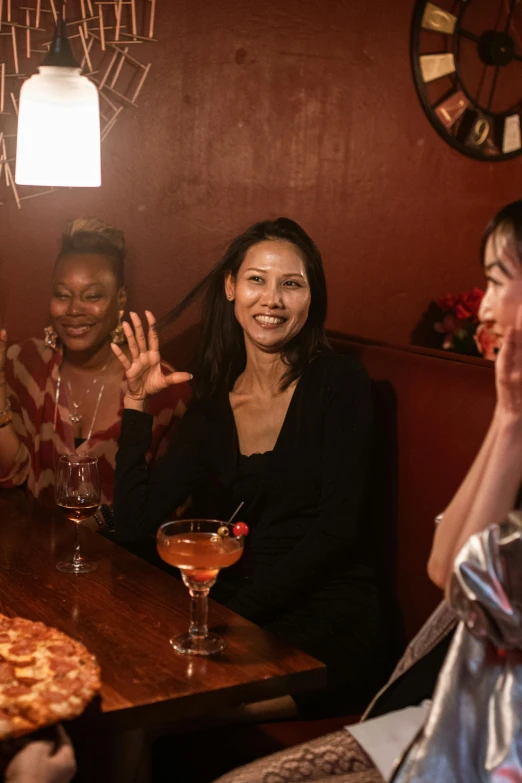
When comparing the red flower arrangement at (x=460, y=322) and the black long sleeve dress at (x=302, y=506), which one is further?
the red flower arrangement at (x=460, y=322)

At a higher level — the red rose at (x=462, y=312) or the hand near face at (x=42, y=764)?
the red rose at (x=462, y=312)

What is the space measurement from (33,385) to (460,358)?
124 cm

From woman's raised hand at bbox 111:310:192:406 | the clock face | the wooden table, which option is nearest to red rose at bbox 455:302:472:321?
the clock face

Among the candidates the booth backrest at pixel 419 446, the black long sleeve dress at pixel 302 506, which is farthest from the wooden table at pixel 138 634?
the booth backrest at pixel 419 446

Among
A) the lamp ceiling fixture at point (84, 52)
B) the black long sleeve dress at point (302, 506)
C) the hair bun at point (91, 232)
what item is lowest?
the black long sleeve dress at point (302, 506)

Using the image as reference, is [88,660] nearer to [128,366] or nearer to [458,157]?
[128,366]

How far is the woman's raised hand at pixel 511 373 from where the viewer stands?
127cm

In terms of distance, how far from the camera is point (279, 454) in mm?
2188

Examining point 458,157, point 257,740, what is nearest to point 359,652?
point 257,740

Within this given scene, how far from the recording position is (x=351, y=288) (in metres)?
3.13

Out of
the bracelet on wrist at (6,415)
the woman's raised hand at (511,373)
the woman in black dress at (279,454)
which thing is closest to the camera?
the woman's raised hand at (511,373)

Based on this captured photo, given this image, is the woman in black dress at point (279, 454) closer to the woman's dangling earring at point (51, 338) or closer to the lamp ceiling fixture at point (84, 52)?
the woman's dangling earring at point (51, 338)

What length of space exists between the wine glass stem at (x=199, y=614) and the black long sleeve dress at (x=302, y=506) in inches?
21.3

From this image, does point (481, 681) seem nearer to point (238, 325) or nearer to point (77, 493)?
point (77, 493)
